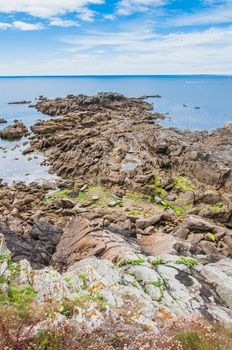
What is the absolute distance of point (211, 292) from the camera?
11859 millimetres

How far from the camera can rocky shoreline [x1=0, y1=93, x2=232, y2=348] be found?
9.94 metres

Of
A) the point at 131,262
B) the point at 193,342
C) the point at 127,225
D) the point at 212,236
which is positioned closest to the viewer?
the point at 193,342

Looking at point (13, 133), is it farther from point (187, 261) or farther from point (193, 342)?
point (193, 342)

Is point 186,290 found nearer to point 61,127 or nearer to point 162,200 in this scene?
point 162,200

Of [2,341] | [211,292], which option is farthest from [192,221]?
[2,341]

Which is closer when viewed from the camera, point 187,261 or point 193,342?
point 193,342

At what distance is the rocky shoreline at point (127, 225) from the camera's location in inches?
391

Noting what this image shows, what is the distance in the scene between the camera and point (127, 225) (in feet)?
68.1

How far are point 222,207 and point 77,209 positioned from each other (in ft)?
37.7

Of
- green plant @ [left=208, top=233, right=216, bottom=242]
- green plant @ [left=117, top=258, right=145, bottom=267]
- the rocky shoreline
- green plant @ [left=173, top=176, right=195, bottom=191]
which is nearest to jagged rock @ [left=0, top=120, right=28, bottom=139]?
the rocky shoreline

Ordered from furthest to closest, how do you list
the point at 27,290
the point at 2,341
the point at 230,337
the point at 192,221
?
the point at 192,221
the point at 27,290
the point at 230,337
the point at 2,341

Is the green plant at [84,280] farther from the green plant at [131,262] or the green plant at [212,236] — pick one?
the green plant at [212,236]

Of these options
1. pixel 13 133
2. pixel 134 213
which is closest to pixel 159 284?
pixel 134 213

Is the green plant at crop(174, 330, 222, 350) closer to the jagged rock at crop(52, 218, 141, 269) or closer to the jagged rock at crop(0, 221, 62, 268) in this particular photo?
the jagged rock at crop(52, 218, 141, 269)
